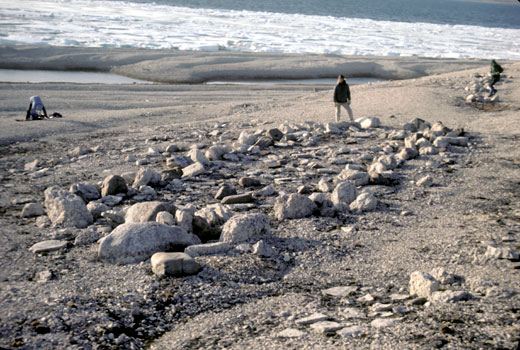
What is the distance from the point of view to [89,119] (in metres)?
13.6

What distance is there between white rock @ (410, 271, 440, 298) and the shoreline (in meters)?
22.0

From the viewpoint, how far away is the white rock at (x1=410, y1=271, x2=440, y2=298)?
13.3 feet

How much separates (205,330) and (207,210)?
2.15 metres

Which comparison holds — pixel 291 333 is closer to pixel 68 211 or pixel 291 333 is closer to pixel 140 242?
pixel 140 242

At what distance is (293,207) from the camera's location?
19.5ft

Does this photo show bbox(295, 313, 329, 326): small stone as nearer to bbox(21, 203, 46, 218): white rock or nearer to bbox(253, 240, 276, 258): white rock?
bbox(253, 240, 276, 258): white rock

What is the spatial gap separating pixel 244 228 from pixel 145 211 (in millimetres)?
1162

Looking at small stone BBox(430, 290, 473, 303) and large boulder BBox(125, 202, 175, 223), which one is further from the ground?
large boulder BBox(125, 202, 175, 223)

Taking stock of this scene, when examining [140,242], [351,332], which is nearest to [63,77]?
[140,242]

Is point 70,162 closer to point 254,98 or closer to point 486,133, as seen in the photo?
point 486,133

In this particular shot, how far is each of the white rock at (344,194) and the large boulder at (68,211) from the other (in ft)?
9.77

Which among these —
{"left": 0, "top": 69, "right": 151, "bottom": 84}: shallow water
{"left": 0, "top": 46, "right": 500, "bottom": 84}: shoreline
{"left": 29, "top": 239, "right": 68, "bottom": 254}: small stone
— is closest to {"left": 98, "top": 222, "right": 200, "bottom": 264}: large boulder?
{"left": 29, "top": 239, "right": 68, "bottom": 254}: small stone

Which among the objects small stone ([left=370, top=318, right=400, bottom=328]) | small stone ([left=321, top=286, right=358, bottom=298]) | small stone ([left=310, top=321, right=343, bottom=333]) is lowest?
small stone ([left=321, top=286, right=358, bottom=298])

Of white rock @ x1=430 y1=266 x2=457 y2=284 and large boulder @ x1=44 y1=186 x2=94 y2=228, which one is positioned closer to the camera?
white rock @ x1=430 y1=266 x2=457 y2=284
